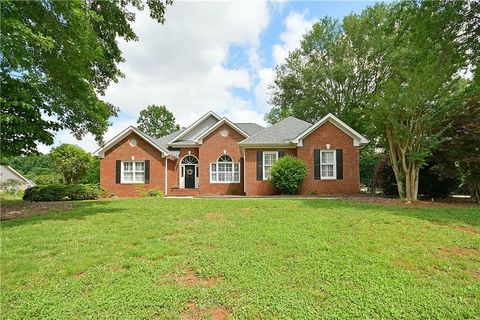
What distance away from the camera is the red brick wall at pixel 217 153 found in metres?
20.5

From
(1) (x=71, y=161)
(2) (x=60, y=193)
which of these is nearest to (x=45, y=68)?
(2) (x=60, y=193)

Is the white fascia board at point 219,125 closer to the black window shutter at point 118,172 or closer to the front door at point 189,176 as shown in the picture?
the front door at point 189,176

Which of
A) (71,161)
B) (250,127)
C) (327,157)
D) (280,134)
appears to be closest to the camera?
(327,157)

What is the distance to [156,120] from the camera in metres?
53.5

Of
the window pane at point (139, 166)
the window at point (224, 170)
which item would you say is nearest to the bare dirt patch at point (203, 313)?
the window at point (224, 170)

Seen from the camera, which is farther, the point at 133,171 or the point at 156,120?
the point at 156,120

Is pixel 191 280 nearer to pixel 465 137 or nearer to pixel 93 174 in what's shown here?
pixel 465 137

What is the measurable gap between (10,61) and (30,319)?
7162mm

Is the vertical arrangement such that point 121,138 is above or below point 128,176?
above

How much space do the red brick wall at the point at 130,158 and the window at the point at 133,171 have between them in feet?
1.11

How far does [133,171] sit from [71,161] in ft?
33.0

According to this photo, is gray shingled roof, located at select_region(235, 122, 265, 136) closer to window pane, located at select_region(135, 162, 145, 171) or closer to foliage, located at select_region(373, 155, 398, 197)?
window pane, located at select_region(135, 162, 145, 171)

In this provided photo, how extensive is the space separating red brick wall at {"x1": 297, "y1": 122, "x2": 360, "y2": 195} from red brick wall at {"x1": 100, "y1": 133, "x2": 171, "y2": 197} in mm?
10249

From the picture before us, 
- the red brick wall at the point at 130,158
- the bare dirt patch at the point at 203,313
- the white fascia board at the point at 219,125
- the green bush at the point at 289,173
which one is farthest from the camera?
the white fascia board at the point at 219,125
